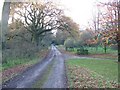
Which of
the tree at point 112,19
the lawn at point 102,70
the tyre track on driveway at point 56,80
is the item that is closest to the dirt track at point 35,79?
the tyre track on driveway at point 56,80

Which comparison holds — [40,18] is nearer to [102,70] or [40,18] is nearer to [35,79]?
[102,70]

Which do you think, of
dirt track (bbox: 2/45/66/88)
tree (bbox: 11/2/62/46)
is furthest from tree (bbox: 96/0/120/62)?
tree (bbox: 11/2/62/46)

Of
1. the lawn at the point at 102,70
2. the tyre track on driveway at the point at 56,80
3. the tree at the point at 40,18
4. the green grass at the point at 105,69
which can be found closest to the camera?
the tyre track on driveway at the point at 56,80

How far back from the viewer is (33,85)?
33.1 ft

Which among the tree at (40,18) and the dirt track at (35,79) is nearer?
the dirt track at (35,79)

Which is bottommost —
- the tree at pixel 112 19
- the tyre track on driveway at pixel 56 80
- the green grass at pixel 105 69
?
the green grass at pixel 105 69

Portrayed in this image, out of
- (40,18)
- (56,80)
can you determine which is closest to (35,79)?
(56,80)

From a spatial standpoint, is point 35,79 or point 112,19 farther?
point 112,19

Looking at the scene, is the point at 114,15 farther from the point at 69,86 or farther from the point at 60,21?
the point at 60,21

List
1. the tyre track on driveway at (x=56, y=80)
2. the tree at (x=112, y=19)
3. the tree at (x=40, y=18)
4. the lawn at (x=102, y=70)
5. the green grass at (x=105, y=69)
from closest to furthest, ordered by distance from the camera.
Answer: the tyre track on driveway at (x=56, y=80), the lawn at (x=102, y=70), the green grass at (x=105, y=69), the tree at (x=112, y=19), the tree at (x=40, y=18)

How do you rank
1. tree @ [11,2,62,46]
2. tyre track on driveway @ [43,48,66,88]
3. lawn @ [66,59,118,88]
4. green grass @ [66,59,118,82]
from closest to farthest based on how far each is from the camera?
tyre track on driveway @ [43,48,66,88], lawn @ [66,59,118,88], green grass @ [66,59,118,82], tree @ [11,2,62,46]

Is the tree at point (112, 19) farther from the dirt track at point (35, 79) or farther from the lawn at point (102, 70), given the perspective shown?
the dirt track at point (35, 79)

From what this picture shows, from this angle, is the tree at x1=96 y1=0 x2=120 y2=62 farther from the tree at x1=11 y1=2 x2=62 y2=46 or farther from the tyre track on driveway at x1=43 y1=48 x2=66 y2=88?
the tree at x1=11 y1=2 x2=62 y2=46

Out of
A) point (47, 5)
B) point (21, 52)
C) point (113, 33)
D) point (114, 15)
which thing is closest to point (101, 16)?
point (114, 15)
